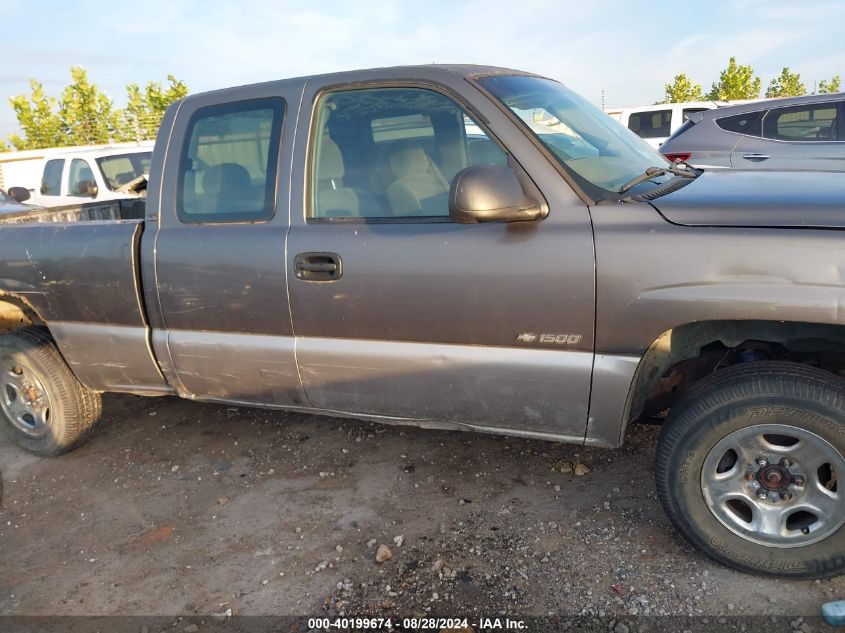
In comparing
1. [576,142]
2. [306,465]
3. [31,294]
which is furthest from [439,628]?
[31,294]

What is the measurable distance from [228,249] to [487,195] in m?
1.32

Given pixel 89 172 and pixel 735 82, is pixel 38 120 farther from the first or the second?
pixel 735 82

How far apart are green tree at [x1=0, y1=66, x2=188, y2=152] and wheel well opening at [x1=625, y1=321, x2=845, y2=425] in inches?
1079

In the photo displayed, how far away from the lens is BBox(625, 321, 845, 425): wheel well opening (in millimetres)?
2285

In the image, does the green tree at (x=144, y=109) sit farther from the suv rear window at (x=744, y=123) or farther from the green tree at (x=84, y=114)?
the suv rear window at (x=744, y=123)

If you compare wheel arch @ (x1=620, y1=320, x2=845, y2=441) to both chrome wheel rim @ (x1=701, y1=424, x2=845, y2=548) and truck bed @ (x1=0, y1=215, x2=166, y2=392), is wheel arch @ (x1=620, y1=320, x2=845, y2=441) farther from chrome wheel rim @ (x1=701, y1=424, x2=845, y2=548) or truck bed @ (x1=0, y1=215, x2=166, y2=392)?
truck bed @ (x1=0, y1=215, x2=166, y2=392)

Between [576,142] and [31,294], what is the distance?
301cm

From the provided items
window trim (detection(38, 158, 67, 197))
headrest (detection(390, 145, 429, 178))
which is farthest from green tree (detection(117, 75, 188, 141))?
headrest (detection(390, 145, 429, 178))

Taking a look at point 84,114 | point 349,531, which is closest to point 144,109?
point 84,114

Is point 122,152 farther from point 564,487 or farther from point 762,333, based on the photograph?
point 762,333

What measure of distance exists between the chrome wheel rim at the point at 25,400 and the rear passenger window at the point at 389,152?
2226 millimetres

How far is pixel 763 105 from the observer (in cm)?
688

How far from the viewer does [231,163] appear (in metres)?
3.10

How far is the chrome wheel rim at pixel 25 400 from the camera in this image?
3.74m
